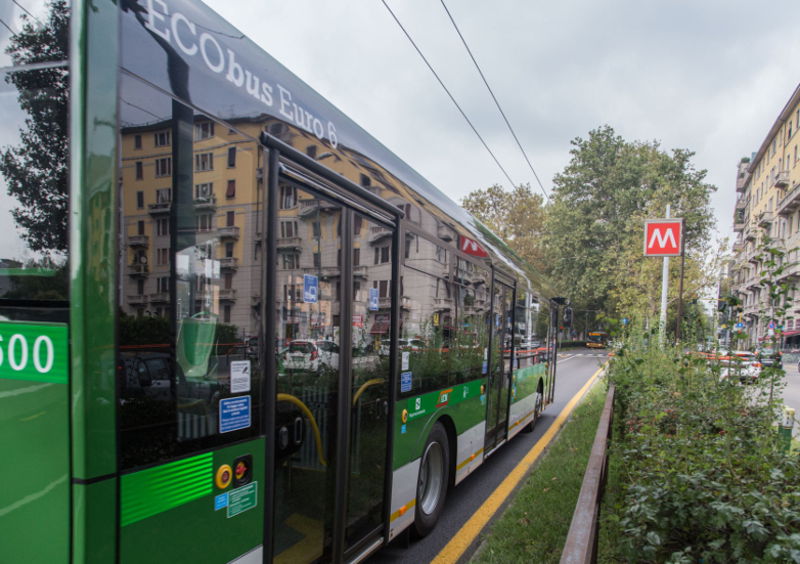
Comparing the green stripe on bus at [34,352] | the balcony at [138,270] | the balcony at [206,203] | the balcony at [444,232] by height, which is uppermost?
the balcony at [444,232]

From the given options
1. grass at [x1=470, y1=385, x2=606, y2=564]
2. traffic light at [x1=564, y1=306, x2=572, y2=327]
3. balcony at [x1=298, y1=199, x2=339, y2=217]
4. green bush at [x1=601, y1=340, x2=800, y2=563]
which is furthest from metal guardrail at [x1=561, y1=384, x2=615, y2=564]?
traffic light at [x1=564, y1=306, x2=572, y2=327]

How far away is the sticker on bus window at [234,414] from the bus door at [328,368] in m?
0.27

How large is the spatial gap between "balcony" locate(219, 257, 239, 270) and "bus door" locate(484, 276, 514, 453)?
16.0ft

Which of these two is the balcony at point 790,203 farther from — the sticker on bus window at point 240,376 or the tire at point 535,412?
the sticker on bus window at point 240,376

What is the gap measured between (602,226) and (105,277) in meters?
46.0

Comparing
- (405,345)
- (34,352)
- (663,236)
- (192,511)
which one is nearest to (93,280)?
(34,352)

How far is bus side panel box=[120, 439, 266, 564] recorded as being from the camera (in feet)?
6.49

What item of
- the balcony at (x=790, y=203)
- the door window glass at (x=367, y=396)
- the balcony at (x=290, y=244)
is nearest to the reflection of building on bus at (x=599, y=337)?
the door window glass at (x=367, y=396)

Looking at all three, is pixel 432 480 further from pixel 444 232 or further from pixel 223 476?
pixel 223 476

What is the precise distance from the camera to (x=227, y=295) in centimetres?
247

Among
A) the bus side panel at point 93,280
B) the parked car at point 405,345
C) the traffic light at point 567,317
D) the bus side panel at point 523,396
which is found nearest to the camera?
the bus side panel at point 93,280

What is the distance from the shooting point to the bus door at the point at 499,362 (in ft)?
23.3

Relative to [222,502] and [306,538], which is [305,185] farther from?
[306,538]

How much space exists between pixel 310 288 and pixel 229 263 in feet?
2.38
